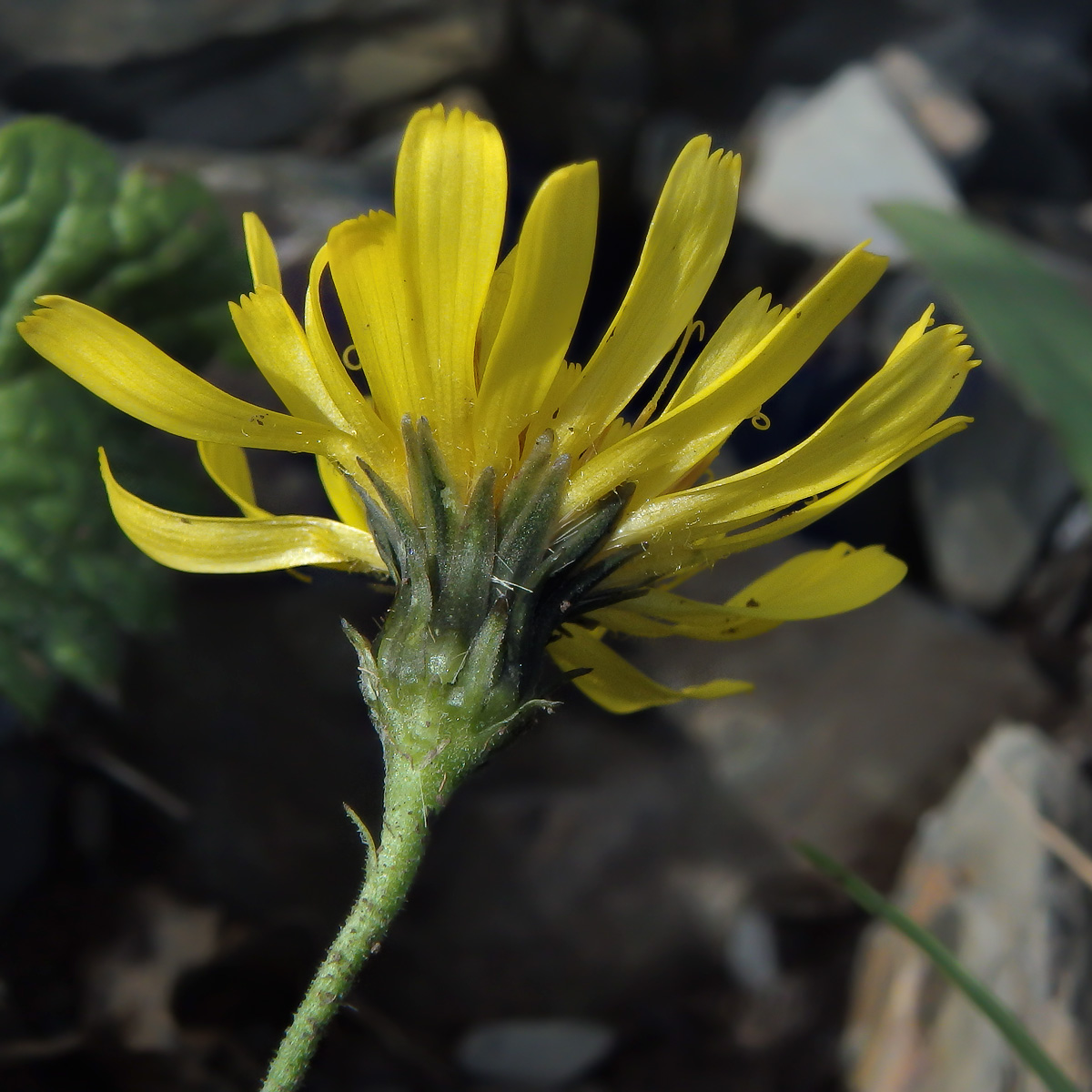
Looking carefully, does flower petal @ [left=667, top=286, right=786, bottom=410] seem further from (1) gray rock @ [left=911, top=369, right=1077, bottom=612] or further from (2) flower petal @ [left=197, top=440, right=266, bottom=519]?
(1) gray rock @ [left=911, top=369, right=1077, bottom=612]

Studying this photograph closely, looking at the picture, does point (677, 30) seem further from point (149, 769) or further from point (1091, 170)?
point (149, 769)

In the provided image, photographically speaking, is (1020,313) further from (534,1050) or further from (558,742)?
(534,1050)

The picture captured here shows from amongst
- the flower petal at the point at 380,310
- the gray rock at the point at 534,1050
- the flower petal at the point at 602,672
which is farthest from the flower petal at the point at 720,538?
the gray rock at the point at 534,1050

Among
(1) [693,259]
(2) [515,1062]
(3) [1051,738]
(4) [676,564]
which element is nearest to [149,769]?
(2) [515,1062]

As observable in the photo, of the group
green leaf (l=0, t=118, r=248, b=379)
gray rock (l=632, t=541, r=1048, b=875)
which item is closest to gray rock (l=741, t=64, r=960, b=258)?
gray rock (l=632, t=541, r=1048, b=875)

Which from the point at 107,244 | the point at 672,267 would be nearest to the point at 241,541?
the point at 672,267

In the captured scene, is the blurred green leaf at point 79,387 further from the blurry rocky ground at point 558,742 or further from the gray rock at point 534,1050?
the gray rock at point 534,1050

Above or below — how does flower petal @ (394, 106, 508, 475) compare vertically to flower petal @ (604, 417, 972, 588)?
above
